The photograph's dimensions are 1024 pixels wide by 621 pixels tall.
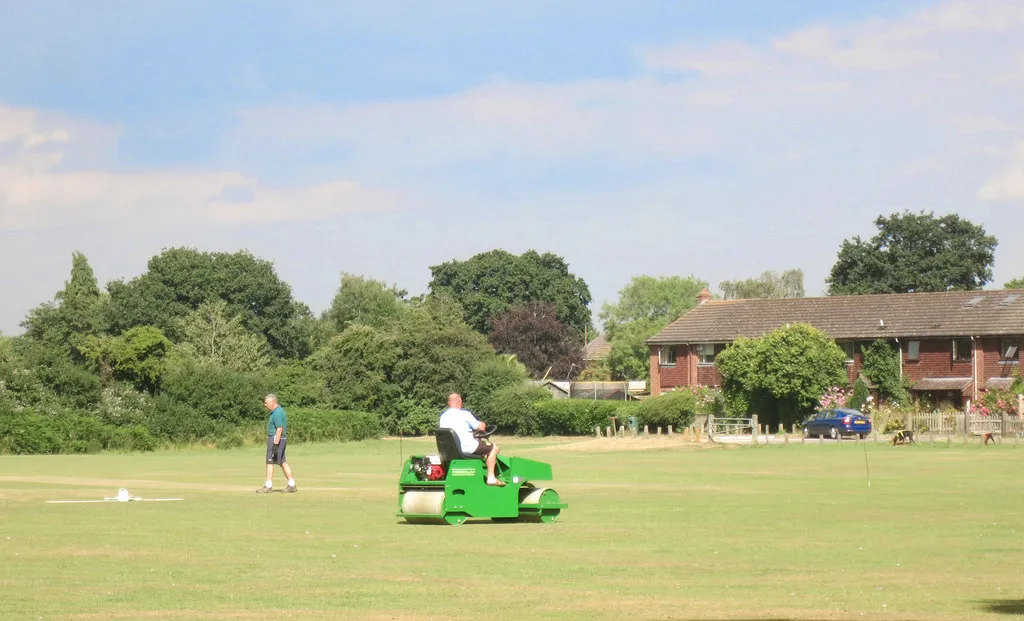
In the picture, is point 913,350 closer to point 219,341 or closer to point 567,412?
point 567,412

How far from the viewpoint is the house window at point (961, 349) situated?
79.5 metres

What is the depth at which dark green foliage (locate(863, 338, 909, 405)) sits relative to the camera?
8012 centimetres

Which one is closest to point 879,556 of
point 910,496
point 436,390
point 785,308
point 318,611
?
point 318,611

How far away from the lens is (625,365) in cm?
13725

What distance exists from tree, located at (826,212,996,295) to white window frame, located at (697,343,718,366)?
25.9 meters

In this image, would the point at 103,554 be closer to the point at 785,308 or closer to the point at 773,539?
the point at 773,539

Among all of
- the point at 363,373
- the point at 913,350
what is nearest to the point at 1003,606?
the point at 363,373

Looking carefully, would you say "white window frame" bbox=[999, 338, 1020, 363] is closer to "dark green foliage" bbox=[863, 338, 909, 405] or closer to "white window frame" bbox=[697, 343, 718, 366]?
"dark green foliage" bbox=[863, 338, 909, 405]

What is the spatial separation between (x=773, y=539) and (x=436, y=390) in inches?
2563

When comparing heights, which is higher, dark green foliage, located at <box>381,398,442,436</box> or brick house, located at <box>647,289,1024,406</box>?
brick house, located at <box>647,289,1024,406</box>

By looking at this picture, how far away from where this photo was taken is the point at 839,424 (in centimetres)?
6369

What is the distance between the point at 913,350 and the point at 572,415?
66.3 ft

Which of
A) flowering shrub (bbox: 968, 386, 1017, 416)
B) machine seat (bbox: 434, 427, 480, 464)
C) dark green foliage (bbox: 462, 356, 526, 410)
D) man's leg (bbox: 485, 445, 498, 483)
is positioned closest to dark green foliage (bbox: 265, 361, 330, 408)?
dark green foliage (bbox: 462, 356, 526, 410)

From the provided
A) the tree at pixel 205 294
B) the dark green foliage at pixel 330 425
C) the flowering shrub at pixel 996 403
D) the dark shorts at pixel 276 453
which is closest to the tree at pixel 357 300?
the tree at pixel 205 294
